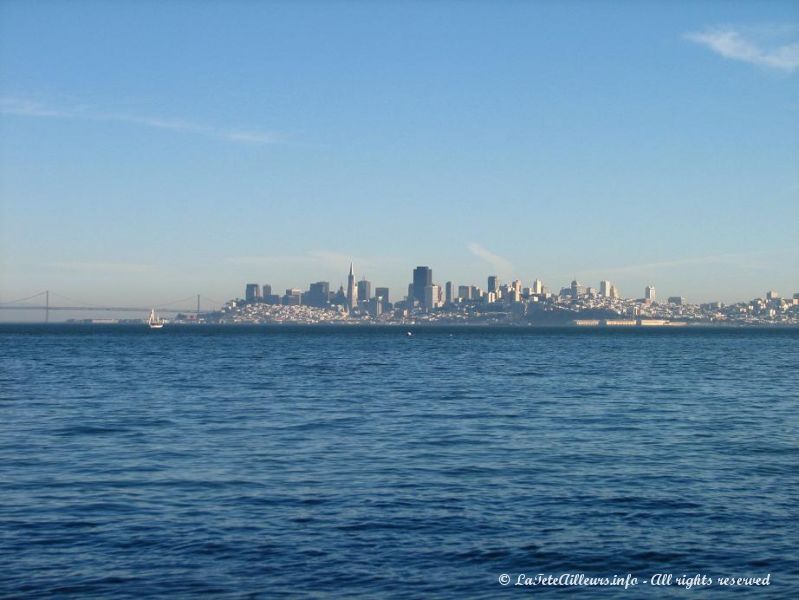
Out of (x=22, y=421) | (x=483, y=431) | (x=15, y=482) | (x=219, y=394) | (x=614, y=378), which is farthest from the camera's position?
(x=614, y=378)

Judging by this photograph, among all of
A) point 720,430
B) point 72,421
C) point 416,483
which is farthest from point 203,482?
point 720,430

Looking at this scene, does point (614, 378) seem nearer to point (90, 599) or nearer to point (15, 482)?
point (15, 482)

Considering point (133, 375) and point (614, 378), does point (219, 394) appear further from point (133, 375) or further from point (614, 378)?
point (614, 378)

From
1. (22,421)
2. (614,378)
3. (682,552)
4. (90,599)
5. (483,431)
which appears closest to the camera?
(90,599)

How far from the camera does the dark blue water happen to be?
15797 mm

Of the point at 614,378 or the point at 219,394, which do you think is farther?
the point at 614,378

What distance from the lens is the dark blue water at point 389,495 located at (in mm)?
15797

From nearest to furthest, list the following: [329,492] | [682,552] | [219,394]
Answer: [682,552] → [329,492] → [219,394]

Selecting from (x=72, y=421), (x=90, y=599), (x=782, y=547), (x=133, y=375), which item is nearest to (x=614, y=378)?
(x=133, y=375)

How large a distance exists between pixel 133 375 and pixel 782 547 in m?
54.9

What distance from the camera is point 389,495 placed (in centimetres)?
2181

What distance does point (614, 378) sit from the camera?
209ft

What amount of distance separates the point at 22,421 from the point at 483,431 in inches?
670

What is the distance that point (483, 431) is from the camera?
33562mm
